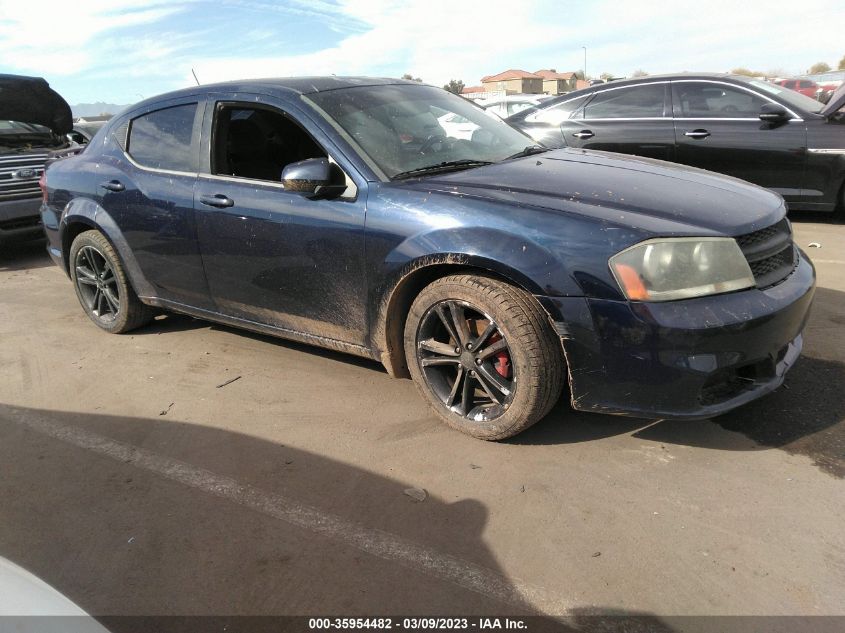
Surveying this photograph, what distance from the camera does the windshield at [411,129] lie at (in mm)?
3414

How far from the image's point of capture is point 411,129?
11.9ft

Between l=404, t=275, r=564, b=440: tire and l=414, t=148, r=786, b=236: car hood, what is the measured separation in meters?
0.45

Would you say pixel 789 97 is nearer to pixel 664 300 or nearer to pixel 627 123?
pixel 627 123

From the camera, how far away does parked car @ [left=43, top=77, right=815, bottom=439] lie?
2607 mm

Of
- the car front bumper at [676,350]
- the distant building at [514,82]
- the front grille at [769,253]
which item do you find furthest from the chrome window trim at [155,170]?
the distant building at [514,82]

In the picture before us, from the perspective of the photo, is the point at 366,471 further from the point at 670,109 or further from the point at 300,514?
the point at 670,109

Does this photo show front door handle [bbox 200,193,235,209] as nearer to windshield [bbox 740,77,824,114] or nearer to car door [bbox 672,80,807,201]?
car door [bbox 672,80,807,201]

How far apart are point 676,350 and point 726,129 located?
5092mm

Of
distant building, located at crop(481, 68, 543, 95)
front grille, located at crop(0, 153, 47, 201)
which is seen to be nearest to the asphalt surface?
front grille, located at crop(0, 153, 47, 201)

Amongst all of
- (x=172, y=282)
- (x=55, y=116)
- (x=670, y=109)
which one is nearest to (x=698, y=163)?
(x=670, y=109)

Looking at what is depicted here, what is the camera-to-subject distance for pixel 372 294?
10.6 ft

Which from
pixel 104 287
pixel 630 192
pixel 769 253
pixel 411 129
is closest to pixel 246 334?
pixel 104 287

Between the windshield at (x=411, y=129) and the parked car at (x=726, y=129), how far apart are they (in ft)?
11.2

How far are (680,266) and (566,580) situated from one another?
4.17 feet
